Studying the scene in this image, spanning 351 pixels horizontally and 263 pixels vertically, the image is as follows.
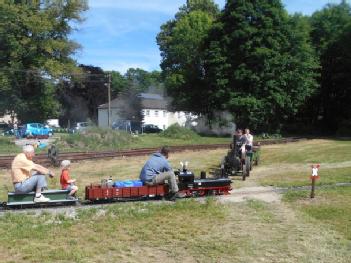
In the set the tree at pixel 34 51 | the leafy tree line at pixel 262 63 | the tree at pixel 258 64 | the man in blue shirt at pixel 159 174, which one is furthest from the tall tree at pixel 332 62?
the man in blue shirt at pixel 159 174

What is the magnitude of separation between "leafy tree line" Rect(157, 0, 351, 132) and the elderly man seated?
122 feet

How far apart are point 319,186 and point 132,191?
5645 millimetres

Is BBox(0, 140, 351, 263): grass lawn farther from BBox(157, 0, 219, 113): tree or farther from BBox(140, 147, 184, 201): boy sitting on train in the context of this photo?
BBox(157, 0, 219, 113): tree

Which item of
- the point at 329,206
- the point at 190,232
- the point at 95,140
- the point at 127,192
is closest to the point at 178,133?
the point at 95,140

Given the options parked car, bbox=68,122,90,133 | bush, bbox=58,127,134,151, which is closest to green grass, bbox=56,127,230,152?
bush, bbox=58,127,134,151

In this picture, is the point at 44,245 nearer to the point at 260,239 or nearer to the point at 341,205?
the point at 260,239

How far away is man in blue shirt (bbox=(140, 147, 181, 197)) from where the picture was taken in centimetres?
1315

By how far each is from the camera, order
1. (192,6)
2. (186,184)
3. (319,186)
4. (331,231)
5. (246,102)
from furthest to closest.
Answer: (192,6) → (246,102) → (319,186) → (186,184) → (331,231)

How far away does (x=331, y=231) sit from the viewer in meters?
10.1

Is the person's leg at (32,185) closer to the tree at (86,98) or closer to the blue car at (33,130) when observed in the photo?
the blue car at (33,130)

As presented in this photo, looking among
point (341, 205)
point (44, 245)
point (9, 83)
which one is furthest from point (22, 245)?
point (9, 83)

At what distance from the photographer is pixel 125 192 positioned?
12.9 meters

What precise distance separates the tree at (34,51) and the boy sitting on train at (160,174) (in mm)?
32670

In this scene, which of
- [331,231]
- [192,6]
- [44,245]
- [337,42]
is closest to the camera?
[44,245]
